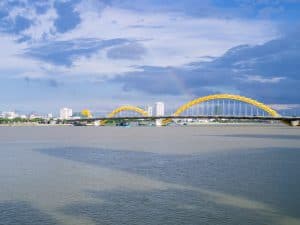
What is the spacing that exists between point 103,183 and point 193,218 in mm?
4789

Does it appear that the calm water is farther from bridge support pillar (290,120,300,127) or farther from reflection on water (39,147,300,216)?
bridge support pillar (290,120,300,127)

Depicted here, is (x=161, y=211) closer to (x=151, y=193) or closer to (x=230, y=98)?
(x=151, y=193)

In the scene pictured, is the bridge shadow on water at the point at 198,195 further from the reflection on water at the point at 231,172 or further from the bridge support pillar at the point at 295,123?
the bridge support pillar at the point at 295,123

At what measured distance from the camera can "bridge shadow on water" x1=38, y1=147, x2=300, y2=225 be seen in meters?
9.20

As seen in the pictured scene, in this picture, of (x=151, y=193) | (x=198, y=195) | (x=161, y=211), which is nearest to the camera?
(x=161, y=211)

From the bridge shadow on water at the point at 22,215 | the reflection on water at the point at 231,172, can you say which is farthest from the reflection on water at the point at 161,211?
the reflection on water at the point at 231,172

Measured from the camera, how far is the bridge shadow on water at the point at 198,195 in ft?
30.2

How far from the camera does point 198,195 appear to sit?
37.1 ft

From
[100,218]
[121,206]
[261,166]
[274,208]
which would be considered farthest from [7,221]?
[261,166]

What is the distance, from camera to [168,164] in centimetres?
1816

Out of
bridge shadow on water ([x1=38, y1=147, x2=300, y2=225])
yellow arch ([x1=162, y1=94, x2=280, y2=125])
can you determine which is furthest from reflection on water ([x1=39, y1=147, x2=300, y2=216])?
yellow arch ([x1=162, y1=94, x2=280, y2=125])

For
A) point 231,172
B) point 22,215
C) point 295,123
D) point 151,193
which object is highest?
point 295,123

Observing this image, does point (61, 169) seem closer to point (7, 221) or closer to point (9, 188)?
point (9, 188)

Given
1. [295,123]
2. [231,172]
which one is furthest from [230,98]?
[231,172]
